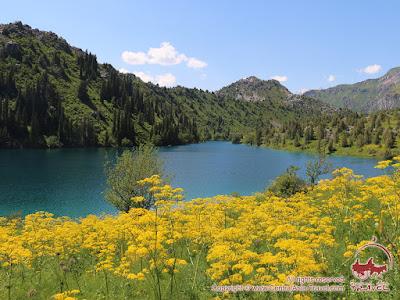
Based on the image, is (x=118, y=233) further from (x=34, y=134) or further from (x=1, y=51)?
(x=1, y=51)

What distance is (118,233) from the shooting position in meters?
14.1

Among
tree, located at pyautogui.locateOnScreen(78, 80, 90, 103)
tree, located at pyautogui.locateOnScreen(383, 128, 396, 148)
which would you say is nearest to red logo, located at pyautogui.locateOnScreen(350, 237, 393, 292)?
tree, located at pyautogui.locateOnScreen(383, 128, 396, 148)

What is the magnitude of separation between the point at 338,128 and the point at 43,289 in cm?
20770

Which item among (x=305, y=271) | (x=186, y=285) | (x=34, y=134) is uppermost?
(x=34, y=134)

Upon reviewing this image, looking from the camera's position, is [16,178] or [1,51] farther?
[1,51]

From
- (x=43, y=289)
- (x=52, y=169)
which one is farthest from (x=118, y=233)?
(x=52, y=169)

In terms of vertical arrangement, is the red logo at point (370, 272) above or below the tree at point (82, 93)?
below

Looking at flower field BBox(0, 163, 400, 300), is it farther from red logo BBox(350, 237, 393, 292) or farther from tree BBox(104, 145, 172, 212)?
tree BBox(104, 145, 172, 212)

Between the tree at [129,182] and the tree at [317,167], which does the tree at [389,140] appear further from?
the tree at [129,182]

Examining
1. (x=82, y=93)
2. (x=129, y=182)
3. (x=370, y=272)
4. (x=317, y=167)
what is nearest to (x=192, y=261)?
(x=370, y=272)

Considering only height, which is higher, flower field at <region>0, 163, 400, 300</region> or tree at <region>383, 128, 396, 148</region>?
tree at <region>383, 128, 396, 148</region>

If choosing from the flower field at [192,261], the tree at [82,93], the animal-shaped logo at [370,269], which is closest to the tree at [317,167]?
the flower field at [192,261]

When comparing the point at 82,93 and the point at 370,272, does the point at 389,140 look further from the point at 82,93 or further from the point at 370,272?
the point at 82,93

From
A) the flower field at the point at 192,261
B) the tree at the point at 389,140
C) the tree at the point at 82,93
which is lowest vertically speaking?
the flower field at the point at 192,261
